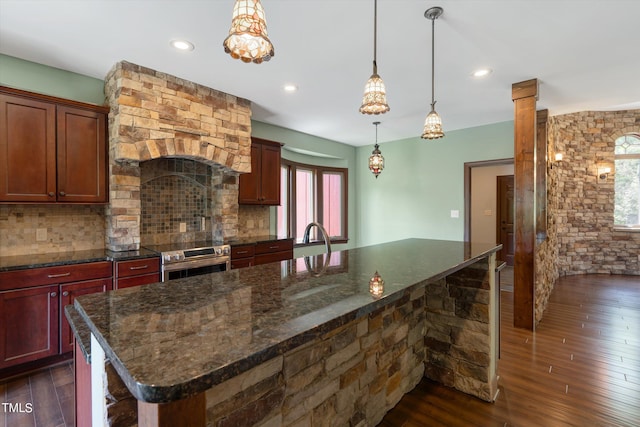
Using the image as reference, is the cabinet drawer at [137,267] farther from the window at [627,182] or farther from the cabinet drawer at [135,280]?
the window at [627,182]

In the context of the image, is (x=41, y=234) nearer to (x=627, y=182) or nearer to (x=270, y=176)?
(x=270, y=176)

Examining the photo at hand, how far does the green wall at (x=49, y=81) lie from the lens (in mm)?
2740

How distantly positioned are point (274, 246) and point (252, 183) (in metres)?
0.94

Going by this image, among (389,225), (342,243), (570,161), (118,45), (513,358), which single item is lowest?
(513,358)

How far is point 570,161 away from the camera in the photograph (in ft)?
19.5

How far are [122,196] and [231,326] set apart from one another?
2.87 meters

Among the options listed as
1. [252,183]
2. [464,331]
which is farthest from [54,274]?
[464,331]

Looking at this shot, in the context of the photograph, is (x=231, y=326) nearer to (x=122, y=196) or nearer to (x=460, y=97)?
(x=122, y=196)

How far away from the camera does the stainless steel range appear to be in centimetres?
291

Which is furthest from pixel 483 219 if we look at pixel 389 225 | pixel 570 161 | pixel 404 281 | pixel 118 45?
pixel 118 45

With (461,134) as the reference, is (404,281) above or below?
below

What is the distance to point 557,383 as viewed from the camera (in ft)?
7.69

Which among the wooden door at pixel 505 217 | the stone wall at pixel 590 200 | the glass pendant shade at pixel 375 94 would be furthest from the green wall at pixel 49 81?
the wooden door at pixel 505 217

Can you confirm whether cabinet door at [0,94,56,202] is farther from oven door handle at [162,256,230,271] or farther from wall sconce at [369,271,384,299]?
wall sconce at [369,271,384,299]
